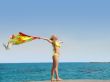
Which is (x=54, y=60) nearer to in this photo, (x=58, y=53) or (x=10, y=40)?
(x=58, y=53)

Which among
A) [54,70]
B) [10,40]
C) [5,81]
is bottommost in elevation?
[54,70]

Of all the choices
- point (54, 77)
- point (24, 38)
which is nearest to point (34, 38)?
point (24, 38)

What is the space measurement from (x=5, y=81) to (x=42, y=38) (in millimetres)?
60115

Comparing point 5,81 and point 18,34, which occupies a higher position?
point 5,81

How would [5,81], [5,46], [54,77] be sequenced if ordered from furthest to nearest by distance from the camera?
[5,81], [54,77], [5,46]

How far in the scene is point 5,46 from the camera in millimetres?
21766

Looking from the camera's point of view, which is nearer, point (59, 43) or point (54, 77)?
point (59, 43)

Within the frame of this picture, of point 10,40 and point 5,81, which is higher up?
point 5,81

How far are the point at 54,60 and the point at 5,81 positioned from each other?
196 ft

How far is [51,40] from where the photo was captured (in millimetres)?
21984

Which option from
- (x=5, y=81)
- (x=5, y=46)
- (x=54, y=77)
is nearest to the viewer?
(x=5, y=46)

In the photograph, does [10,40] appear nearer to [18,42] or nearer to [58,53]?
[18,42]

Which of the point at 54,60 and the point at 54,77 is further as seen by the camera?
the point at 54,77

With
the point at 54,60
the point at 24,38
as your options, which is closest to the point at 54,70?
the point at 54,60
